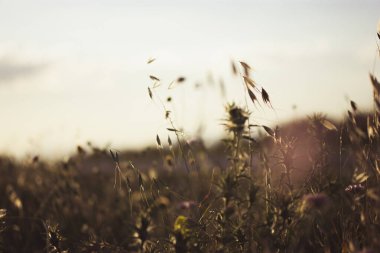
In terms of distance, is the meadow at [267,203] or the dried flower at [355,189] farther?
the dried flower at [355,189]

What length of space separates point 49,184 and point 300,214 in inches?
133

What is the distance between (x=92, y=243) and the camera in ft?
7.52

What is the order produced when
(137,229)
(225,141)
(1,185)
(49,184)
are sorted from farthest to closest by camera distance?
(1,185), (49,184), (225,141), (137,229)

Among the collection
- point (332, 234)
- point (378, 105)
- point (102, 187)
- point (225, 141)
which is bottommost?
point (102, 187)

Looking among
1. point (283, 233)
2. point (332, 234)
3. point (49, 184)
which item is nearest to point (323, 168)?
point (332, 234)

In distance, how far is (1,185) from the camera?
5.26 meters

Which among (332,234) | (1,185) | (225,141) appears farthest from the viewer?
(1,185)

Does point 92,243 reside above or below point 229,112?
below

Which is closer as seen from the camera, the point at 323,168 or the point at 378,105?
the point at 378,105

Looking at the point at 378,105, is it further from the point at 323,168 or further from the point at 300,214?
the point at 323,168

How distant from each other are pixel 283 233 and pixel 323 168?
70 centimetres

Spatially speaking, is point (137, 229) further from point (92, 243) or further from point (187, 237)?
point (92, 243)

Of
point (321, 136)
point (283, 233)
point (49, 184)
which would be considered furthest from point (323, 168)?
point (49, 184)

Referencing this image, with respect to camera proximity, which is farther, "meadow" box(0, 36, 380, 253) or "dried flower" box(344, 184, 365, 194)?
"dried flower" box(344, 184, 365, 194)
